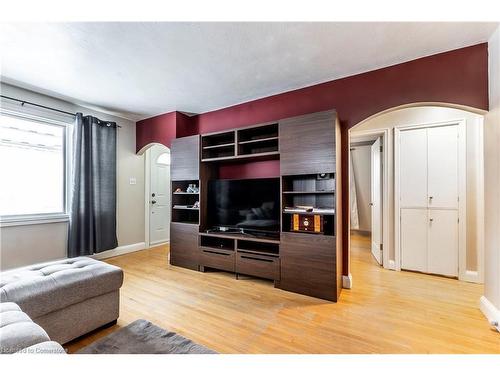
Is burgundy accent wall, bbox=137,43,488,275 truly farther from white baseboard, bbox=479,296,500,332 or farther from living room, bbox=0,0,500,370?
white baseboard, bbox=479,296,500,332

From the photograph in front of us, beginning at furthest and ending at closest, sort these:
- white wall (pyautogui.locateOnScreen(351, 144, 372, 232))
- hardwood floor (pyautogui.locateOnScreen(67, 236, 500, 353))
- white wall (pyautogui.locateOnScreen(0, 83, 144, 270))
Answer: white wall (pyautogui.locateOnScreen(351, 144, 372, 232)) → white wall (pyautogui.locateOnScreen(0, 83, 144, 270)) → hardwood floor (pyautogui.locateOnScreen(67, 236, 500, 353))

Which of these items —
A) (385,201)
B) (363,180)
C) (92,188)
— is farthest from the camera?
(363,180)

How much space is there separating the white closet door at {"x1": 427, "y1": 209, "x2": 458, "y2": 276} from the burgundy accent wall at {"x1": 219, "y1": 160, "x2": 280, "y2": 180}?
216cm

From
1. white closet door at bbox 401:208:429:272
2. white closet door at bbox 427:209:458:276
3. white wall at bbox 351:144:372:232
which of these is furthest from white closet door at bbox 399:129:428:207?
white wall at bbox 351:144:372:232

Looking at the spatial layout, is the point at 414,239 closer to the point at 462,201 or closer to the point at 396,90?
the point at 462,201

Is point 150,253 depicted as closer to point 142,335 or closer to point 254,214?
point 254,214

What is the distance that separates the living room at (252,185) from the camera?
5.67ft

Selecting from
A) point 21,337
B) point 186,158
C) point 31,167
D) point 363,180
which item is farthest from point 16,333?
point 363,180

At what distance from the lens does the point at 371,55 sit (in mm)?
2223

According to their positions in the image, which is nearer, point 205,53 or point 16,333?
point 16,333

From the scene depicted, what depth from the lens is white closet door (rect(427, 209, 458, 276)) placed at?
286 cm

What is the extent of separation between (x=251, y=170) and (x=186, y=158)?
39.3 inches

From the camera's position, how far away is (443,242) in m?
2.93

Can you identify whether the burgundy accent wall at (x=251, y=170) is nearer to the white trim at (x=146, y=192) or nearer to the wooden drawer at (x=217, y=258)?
the wooden drawer at (x=217, y=258)
